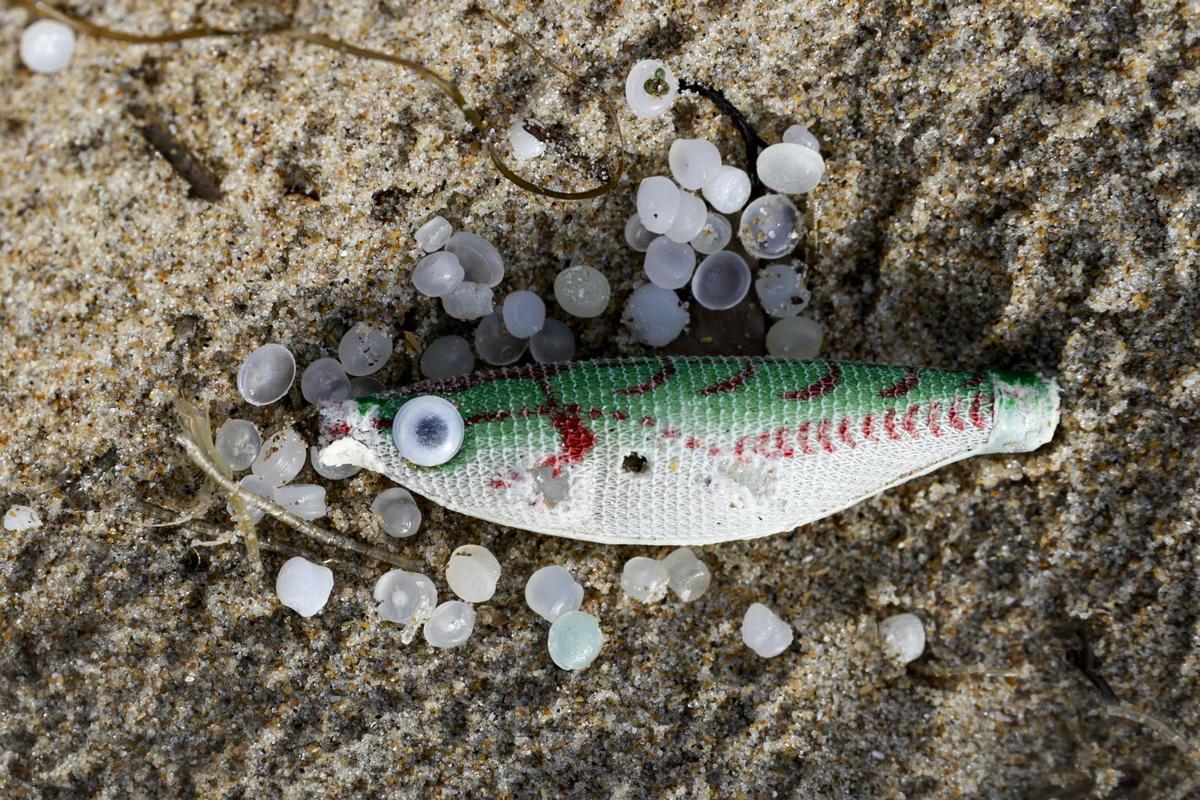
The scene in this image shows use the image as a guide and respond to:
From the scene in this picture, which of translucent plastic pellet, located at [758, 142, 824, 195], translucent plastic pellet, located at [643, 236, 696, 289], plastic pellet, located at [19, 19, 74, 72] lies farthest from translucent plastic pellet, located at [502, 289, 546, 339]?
plastic pellet, located at [19, 19, 74, 72]

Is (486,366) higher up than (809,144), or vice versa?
(809,144)

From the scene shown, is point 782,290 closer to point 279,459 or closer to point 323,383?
point 323,383

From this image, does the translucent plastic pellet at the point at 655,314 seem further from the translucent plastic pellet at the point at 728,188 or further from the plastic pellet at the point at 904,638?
Answer: the plastic pellet at the point at 904,638

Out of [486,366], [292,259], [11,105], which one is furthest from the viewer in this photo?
[486,366]

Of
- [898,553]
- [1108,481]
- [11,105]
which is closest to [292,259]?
[11,105]

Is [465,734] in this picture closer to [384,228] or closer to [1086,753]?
[384,228]
